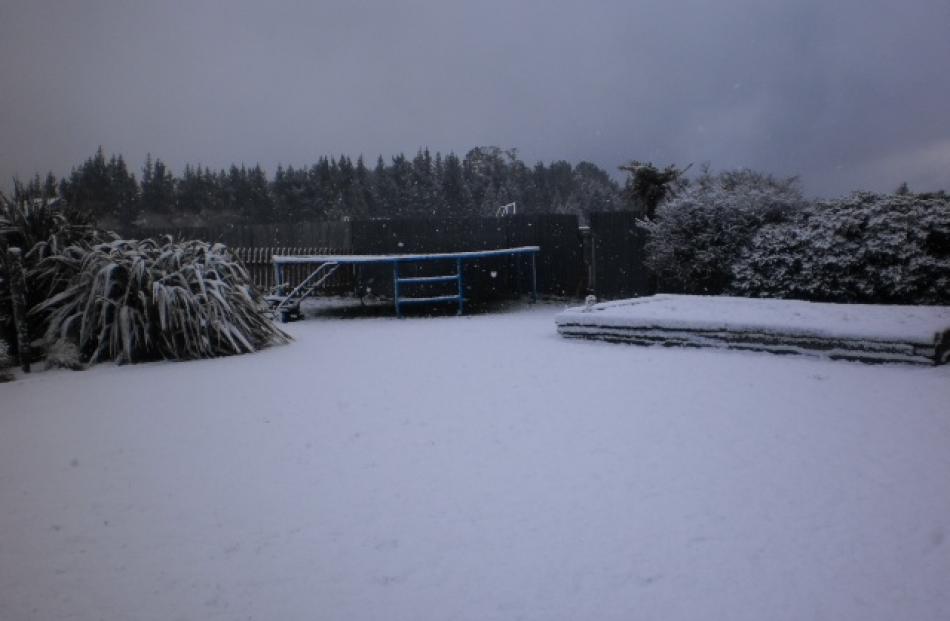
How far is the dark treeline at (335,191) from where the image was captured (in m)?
62.2

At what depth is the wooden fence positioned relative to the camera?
45.1 feet

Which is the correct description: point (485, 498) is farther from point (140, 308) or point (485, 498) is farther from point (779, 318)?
point (140, 308)

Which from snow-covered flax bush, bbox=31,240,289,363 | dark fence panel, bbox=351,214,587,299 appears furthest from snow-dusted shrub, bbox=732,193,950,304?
snow-covered flax bush, bbox=31,240,289,363

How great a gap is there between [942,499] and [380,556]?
2.47m

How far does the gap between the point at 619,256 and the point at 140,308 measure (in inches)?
324

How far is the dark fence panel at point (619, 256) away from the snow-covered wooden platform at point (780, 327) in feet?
10.7

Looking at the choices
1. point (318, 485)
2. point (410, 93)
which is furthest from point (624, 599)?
point (410, 93)

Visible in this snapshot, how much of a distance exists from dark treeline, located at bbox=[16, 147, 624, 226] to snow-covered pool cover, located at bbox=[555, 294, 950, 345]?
53.2m

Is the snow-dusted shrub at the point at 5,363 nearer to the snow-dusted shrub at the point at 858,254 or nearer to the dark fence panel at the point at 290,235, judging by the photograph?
the snow-dusted shrub at the point at 858,254

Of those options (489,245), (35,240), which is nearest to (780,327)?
(489,245)

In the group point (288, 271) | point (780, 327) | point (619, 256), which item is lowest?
point (780, 327)

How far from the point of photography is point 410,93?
163 feet

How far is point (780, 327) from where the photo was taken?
5.61 m

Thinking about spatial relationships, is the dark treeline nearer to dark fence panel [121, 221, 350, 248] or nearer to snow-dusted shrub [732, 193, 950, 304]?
dark fence panel [121, 221, 350, 248]
